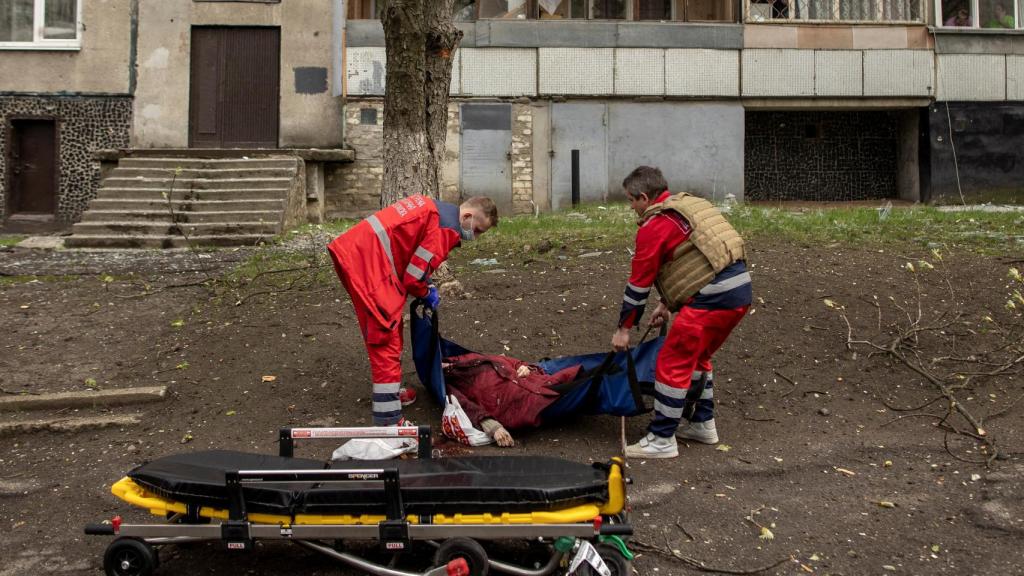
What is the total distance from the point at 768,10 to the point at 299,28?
30.9ft

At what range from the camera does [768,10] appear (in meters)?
16.2

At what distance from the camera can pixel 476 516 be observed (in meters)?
3.27

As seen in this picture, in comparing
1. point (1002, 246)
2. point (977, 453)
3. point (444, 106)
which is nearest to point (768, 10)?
point (1002, 246)

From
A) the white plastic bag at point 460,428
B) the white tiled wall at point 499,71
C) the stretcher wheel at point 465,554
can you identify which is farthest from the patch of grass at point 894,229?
the stretcher wheel at point 465,554

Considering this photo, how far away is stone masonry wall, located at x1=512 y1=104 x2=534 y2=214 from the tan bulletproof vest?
1130 cm

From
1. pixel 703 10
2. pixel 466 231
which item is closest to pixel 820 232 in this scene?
pixel 466 231

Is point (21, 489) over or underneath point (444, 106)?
underneath

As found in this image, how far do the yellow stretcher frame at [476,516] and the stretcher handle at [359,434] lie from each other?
0.48 m

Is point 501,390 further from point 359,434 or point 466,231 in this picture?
point 359,434

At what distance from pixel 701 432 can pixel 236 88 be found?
14.1m

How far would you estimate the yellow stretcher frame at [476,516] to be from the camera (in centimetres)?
323

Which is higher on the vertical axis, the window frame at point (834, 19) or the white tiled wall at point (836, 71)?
the window frame at point (834, 19)

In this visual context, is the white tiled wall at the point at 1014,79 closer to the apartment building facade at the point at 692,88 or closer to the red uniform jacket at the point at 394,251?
the apartment building facade at the point at 692,88

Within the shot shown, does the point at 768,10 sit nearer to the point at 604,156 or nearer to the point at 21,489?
the point at 604,156
